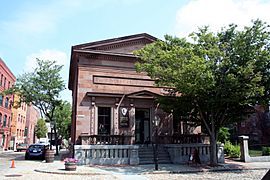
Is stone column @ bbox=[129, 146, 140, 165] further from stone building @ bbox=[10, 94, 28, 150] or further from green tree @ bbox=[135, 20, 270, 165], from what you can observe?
stone building @ bbox=[10, 94, 28, 150]

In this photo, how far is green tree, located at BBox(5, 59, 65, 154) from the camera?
1031 inches

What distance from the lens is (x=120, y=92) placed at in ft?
66.0

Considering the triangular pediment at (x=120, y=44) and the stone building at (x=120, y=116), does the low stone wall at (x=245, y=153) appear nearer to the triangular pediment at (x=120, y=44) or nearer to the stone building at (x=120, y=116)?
the stone building at (x=120, y=116)

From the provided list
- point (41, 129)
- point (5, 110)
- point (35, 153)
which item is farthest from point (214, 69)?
point (41, 129)

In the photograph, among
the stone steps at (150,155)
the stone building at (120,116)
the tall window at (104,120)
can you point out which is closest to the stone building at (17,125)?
the stone building at (120,116)

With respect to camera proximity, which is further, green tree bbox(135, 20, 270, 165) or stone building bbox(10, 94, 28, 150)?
stone building bbox(10, 94, 28, 150)

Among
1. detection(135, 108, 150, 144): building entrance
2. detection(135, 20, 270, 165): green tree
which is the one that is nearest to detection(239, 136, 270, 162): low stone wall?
detection(135, 20, 270, 165): green tree

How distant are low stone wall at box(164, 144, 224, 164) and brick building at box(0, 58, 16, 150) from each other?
31382mm

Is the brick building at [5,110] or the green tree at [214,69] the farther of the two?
the brick building at [5,110]

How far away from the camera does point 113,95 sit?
1958 centimetres

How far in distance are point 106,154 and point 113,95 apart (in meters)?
4.37

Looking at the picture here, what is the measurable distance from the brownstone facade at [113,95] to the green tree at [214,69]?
389 centimetres

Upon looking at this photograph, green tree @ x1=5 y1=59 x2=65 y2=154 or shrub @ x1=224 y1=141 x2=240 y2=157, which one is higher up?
green tree @ x1=5 y1=59 x2=65 y2=154

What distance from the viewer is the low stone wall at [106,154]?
57.1 ft
